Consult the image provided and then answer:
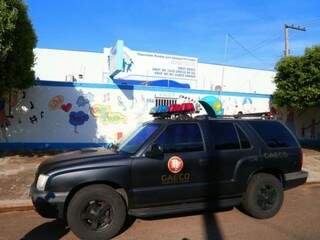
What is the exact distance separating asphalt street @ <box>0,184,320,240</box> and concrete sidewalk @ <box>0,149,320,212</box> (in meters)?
0.33

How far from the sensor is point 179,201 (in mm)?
7273

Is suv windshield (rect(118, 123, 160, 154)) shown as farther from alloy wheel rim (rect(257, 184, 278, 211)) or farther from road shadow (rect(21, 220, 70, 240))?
alloy wheel rim (rect(257, 184, 278, 211))

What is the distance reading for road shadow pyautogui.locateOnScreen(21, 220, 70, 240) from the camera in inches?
271

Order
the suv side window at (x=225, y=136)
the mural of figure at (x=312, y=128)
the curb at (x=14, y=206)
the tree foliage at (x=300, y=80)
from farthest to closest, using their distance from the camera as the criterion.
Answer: the mural of figure at (x=312, y=128)
the tree foliage at (x=300, y=80)
the curb at (x=14, y=206)
the suv side window at (x=225, y=136)

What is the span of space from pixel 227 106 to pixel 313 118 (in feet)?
16.6

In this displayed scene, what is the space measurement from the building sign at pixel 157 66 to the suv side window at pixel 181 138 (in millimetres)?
16978

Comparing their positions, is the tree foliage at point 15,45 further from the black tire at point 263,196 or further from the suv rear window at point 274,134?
the black tire at point 263,196

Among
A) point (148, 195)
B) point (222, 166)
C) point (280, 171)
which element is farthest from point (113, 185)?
point (280, 171)


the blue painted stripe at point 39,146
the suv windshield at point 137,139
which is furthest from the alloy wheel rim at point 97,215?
the blue painted stripe at point 39,146

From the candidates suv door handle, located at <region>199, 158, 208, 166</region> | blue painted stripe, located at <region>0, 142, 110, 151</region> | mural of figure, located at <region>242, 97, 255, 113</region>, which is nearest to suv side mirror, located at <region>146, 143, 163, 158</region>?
suv door handle, located at <region>199, 158, 208, 166</region>

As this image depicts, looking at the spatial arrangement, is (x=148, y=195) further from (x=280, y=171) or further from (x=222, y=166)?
(x=280, y=171)

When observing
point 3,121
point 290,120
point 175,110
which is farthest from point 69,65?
point 175,110

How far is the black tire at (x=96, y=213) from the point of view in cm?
659

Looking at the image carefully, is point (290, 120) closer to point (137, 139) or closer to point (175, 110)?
point (175, 110)
